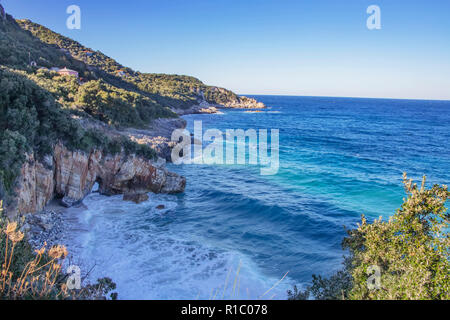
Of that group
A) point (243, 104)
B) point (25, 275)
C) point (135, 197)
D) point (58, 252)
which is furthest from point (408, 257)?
point (243, 104)

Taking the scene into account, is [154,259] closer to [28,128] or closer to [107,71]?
[28,128]

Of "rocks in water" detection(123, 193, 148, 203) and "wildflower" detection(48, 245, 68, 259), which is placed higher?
"wildflower" detection(48, 245, 68, 259)

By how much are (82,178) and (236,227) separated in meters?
9.92

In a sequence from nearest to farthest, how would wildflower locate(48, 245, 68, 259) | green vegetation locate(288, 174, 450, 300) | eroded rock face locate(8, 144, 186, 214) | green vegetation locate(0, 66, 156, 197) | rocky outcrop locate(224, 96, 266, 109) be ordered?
wildflower locate(48, 245, 68, 259), green vegetation locate(288, 174, 450, 300), green vegetation locate(0, 66, 156, 197), eroded rock face locate(8, 144, 186, 214), rocky outcrop locate(224, 96, 266, 109)

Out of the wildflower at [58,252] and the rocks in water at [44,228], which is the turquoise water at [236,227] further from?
the wildflower at [58,252]

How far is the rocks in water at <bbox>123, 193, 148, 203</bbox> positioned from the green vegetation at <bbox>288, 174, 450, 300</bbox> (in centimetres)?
1347

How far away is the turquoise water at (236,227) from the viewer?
34.8ft

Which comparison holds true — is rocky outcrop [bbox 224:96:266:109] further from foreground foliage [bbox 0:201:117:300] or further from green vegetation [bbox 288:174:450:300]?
foreground foliage [bbox 0:201:117:300]

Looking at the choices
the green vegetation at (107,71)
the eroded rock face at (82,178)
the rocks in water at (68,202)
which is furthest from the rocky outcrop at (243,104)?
the rocks in water at (68,202)

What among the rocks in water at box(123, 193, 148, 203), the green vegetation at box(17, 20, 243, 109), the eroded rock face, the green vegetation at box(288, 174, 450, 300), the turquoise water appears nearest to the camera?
the green vegetation at box(288, 174, 450, 300)

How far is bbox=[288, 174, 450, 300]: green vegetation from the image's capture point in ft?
16.3

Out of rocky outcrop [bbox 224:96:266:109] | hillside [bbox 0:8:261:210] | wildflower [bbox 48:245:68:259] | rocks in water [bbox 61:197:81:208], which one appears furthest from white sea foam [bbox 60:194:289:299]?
rocky outcrop [bbox 224:96:266:109]

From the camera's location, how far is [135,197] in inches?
704

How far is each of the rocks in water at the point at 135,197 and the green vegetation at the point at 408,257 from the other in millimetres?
13469
